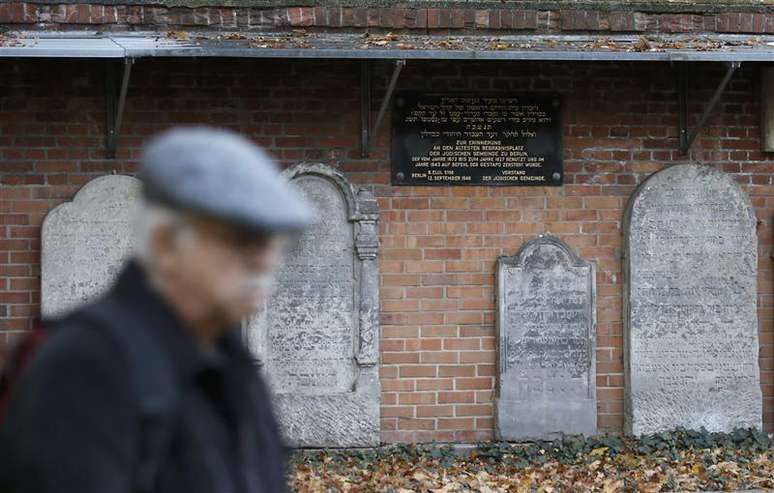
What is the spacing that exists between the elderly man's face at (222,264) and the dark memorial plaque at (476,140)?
7.10m

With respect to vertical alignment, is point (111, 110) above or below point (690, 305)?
above

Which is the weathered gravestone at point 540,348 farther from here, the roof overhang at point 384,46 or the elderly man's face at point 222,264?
the elderly man's face at point 222,264

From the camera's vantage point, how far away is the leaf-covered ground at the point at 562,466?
7547 millimetres

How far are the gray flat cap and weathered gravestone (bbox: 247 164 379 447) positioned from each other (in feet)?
22.5

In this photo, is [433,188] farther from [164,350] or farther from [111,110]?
[164,350]

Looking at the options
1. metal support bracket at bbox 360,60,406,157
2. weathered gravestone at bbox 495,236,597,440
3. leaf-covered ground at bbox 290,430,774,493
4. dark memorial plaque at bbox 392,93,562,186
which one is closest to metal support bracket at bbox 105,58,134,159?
metal support bracket at bbox 360,60,406,157

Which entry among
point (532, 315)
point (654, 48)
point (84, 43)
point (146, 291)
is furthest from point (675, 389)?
point (146, 291)

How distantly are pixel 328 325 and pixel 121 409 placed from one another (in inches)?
277

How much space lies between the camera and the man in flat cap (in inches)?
63.4

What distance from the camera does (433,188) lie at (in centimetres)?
→ 886

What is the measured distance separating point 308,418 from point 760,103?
13.2ft

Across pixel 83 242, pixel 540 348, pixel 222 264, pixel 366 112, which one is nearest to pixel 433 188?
pixel 366 112

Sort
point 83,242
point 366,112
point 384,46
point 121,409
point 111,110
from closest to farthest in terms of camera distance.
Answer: point 121,409 → point 384,46 → point 83,242 → point 111,110 → point 366,112

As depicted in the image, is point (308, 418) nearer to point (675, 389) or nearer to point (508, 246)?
point (508, 246)
